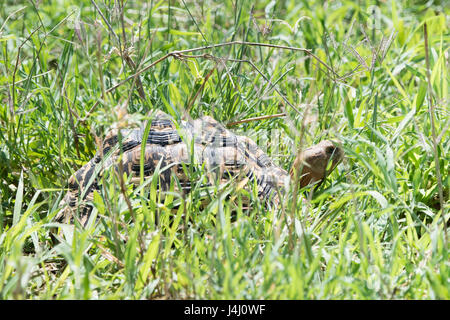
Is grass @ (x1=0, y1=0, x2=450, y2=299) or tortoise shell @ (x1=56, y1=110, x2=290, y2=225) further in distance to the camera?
tortoise shell @ (x1=56, y1=110, x2=290, y2=225)

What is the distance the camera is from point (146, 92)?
9.48 feet

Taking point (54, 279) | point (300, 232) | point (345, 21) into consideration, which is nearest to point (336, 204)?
point (300, 232)

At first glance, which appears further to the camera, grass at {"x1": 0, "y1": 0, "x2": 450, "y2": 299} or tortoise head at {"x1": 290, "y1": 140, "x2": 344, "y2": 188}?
tortoise head at {"x1": 290, "y1": 140, "x2": 344, "y2": 188}

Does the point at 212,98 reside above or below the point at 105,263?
above

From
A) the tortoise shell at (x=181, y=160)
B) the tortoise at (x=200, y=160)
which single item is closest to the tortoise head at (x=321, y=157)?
the tortoise at (x=200, y=160)

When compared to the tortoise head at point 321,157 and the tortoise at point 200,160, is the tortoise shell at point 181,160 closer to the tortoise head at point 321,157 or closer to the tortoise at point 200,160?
the tortoise at point 200,160

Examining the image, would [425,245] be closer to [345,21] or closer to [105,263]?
[105,263]

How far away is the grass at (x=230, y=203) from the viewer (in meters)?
1.68

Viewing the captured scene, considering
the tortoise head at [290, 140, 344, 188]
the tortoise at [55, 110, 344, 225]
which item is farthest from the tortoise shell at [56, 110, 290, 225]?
the tortoise head at [290, 140, 344, 188]

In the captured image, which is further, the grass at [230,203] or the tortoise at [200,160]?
the tortoise at [200,160]

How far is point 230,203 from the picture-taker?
6.07 feet

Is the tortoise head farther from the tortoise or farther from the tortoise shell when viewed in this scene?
the tortoise shell

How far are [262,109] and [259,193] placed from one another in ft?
2.59

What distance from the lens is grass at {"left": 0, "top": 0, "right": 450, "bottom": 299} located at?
66.3 inches
